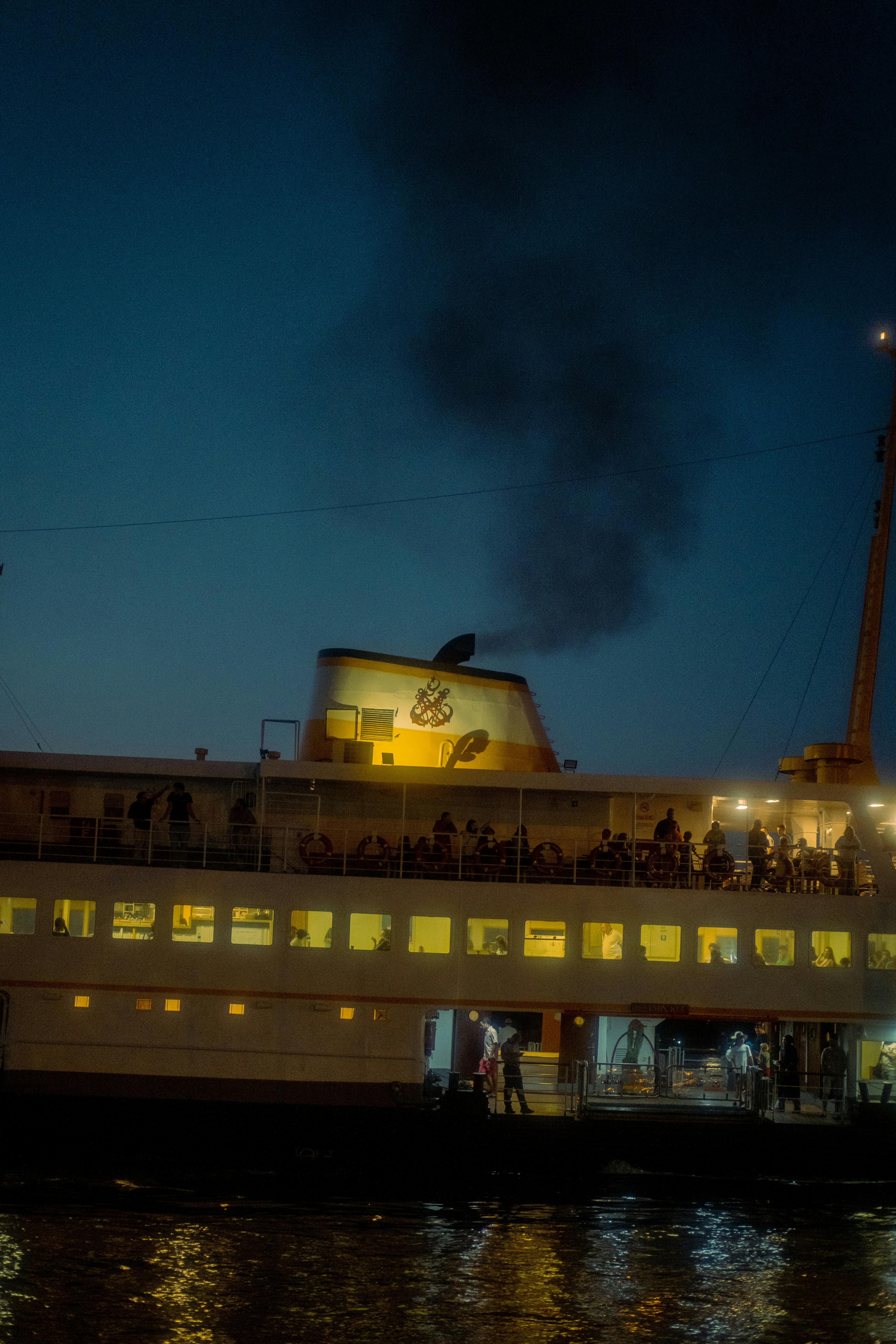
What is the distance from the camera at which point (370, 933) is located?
21.6 meters

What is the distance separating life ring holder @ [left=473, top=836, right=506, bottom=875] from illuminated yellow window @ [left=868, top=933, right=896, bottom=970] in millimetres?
6091

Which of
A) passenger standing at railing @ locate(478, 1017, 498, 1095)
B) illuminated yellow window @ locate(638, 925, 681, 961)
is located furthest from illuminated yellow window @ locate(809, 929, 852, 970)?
passenger standing at railing @ locate(478, 1017, 498, 1095)

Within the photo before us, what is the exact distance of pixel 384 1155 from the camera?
20.2 m

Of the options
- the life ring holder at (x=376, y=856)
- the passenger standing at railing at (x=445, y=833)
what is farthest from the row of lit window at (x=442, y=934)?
the passenger standing at railing at (x=445, y=833)

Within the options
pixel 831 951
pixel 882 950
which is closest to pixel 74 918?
pixel 831 951

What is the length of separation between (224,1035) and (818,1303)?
9.63 meters

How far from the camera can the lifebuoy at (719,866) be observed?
72.9ft

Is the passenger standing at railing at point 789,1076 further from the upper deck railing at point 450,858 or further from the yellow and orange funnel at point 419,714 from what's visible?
the yellow and orange funnel at point 419,714

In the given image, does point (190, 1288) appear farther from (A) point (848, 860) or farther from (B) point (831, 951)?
(A) point (848, 860)

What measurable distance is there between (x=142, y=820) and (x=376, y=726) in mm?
4779

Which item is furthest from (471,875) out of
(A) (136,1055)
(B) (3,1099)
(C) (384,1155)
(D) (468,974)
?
(B) (3,1099)

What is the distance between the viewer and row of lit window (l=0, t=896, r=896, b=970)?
70.5 feet

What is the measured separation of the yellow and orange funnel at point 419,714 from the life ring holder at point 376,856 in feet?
6.99

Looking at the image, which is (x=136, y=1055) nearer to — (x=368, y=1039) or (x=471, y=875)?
(x=368, y=1039)
